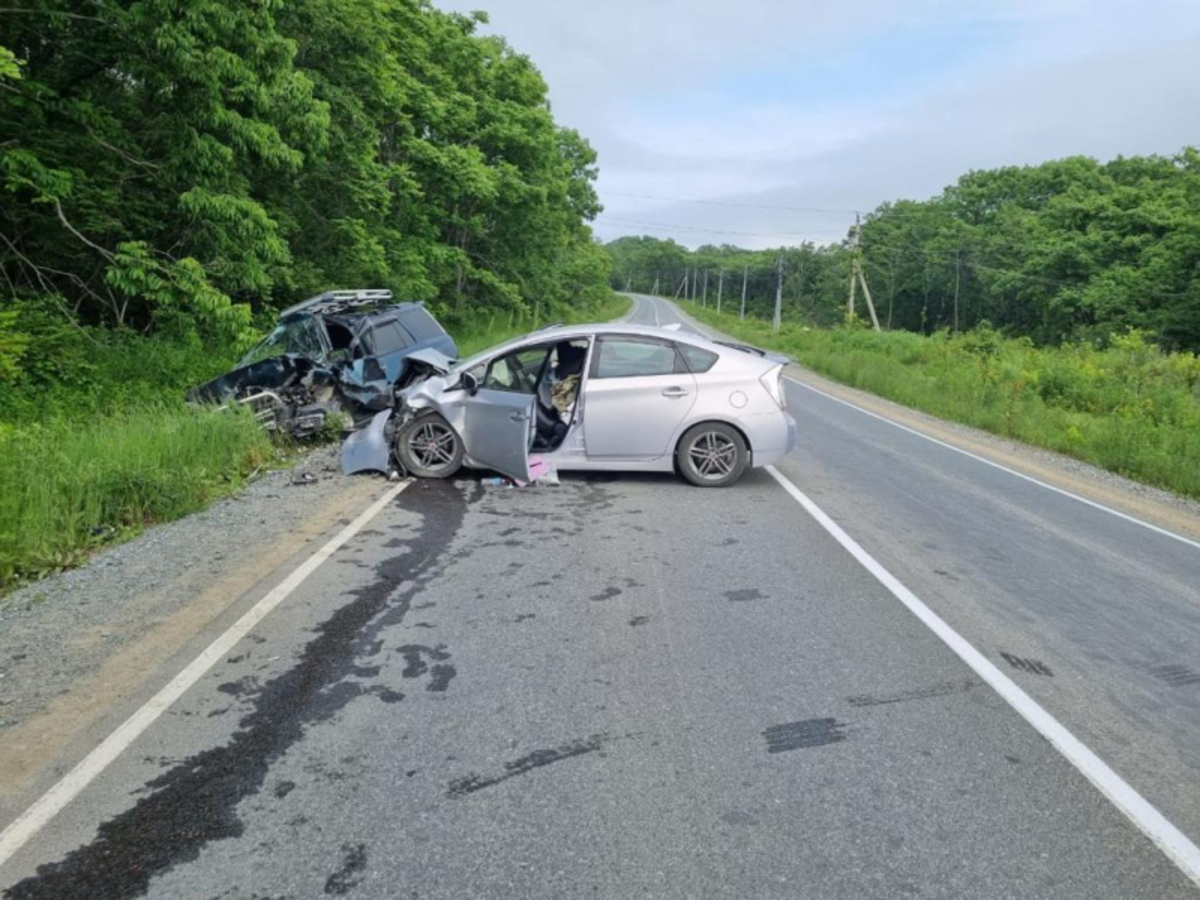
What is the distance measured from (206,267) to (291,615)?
8715mm

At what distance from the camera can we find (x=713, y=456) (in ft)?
28.5

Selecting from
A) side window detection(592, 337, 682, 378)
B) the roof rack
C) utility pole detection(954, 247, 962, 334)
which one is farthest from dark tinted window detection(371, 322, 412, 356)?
utility pole detection(954, 247, 962, 334)

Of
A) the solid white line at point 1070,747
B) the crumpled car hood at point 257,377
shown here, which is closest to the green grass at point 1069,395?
the solid white line at point 1070,747

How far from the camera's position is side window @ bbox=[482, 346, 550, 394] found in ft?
28.1

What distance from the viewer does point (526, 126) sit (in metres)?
26.3

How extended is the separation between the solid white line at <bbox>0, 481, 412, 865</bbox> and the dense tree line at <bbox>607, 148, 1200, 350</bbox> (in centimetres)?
4518

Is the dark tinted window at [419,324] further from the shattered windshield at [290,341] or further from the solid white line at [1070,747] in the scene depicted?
the solid white line at [1070,747]

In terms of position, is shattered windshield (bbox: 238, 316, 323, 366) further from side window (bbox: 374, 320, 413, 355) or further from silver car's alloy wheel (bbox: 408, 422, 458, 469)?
silver car's alloy wheel (bbox: 408, 422, 458, 469)

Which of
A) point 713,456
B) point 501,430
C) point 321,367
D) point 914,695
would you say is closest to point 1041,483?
point 713,456

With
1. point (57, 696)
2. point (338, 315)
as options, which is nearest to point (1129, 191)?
point (338, 315)

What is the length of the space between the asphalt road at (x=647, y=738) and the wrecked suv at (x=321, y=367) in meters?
4.73

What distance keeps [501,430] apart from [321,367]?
3.96 metres

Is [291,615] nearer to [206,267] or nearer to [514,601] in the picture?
[514,601]

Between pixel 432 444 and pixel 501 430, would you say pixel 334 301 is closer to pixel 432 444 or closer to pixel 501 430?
pixel 432 444
